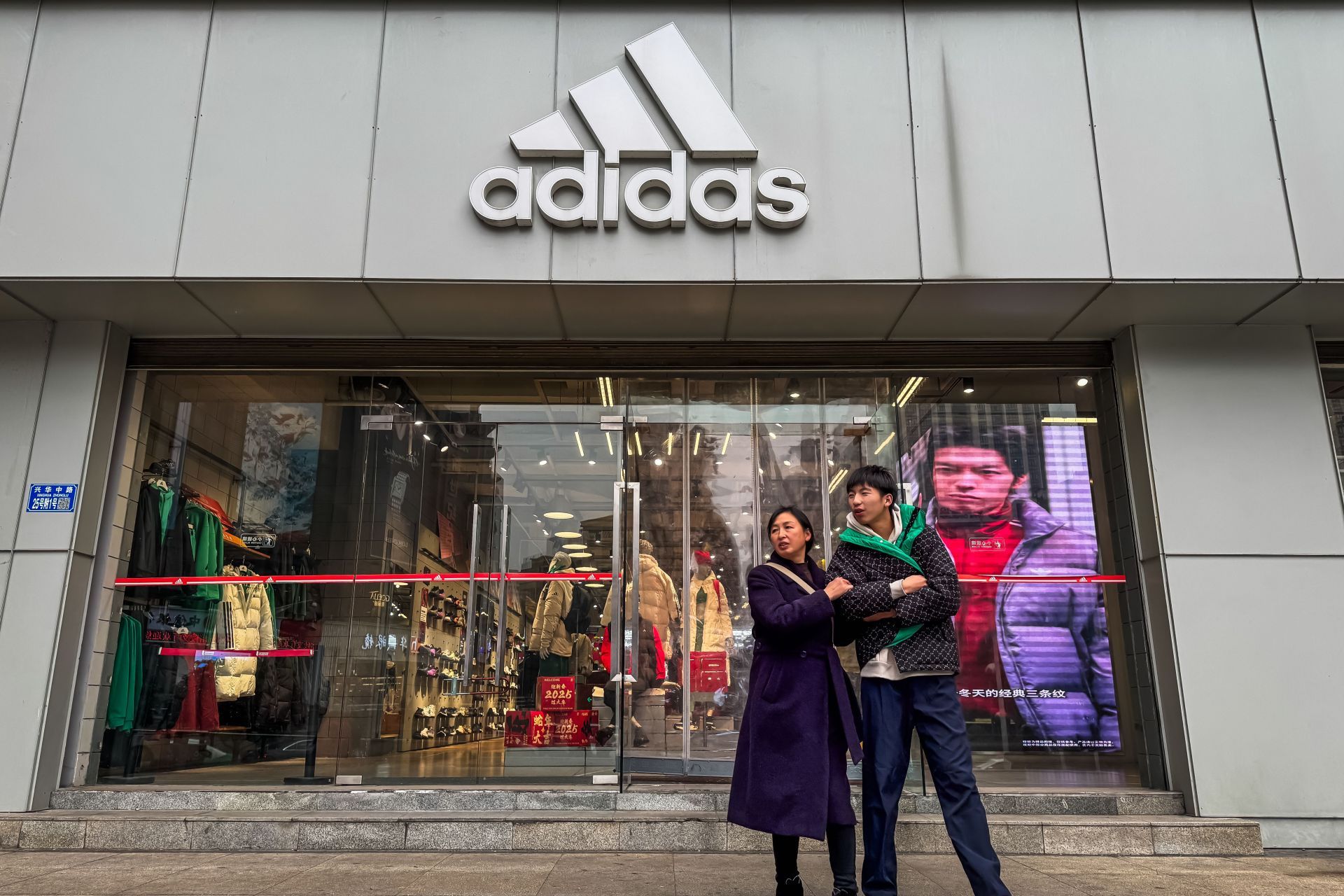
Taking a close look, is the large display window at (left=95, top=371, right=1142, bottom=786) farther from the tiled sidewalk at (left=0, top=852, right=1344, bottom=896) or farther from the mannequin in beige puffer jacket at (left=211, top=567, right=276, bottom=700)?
the tiled sidewalk at (left=0, top=852, right=1344, bottom=896)

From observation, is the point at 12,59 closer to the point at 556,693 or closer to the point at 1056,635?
the point at 556,693

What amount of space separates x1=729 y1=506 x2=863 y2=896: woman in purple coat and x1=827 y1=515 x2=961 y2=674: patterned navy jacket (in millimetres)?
90

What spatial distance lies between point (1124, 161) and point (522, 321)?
4.15 m

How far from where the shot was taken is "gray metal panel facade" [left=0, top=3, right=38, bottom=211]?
5.68m

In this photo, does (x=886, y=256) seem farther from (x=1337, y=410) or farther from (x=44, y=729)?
(x=44, y=729)

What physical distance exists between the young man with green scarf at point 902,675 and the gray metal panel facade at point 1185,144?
117 inches

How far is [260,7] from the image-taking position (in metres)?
6.02

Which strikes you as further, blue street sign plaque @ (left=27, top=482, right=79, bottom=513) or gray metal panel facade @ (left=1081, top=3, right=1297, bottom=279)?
blue street sign plaque @ (left=27, top=482, right=79, bottom=513)

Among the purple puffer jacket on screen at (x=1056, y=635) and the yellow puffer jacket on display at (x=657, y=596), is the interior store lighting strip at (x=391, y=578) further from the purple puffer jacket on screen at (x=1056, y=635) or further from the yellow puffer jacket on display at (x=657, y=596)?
the purple puffer jacket on screen at (x=1056, y=635)

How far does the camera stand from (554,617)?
655 centimetres

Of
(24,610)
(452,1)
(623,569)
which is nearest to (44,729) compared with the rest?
(24,610)

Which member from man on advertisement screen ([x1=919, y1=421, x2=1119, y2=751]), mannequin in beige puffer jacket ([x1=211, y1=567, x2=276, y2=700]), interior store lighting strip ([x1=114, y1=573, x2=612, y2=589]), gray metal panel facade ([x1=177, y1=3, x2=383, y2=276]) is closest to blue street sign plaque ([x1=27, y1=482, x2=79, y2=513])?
interior store lighting strip ([x1=114, y1=573, x2=612, y2=589])

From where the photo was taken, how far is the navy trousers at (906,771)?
325 centimetres

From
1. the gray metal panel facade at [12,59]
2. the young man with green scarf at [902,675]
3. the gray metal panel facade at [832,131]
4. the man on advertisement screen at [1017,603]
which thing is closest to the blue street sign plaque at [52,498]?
the gray metal panel facade at [12,59]
